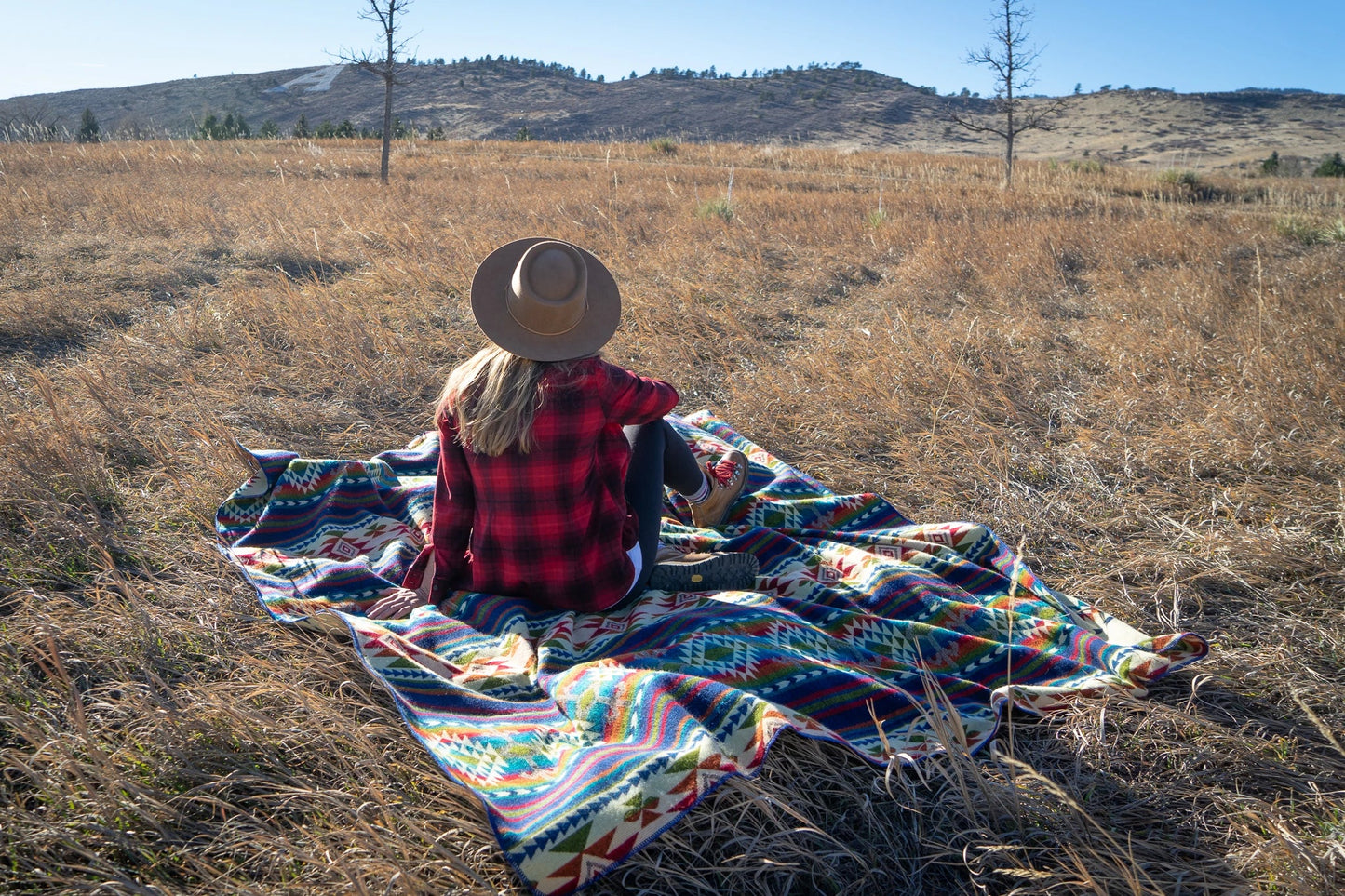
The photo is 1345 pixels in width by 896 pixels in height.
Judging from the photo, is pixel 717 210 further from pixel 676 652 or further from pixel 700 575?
pixel 676 652

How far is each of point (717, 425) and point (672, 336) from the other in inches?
62.0

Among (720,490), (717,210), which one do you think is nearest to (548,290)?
(720,490)

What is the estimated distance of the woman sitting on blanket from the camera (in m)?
2.23

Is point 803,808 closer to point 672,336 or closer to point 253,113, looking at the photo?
point 672,336

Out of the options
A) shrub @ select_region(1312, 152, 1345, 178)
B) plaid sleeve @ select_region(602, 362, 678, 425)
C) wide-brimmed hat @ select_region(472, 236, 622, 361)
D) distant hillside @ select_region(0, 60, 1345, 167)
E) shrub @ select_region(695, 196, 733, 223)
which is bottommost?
plaid sleeve @ select_region(602, 362, 678, 425)

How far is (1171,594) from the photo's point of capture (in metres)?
2.81

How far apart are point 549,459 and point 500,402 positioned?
22 cm

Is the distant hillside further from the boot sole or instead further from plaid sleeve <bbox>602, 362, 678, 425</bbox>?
plaid sleeve <bbox>602, 362, 678, 425</bbox>

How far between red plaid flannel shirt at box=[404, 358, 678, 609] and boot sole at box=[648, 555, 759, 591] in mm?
193

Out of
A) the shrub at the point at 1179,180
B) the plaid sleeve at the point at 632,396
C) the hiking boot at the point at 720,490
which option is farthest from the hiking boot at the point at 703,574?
the shrub at the point at 1179,180

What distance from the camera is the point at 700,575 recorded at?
2746 mm

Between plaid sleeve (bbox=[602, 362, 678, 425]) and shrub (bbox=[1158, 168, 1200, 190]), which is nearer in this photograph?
plaid sleeve (bbox=[602, 362, 678, 425])

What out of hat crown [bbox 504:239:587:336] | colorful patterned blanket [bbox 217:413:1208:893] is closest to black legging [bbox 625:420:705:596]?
colorful patterned blanket [bbox 217:413:1208:893]

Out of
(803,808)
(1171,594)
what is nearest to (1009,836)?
(803,808)
